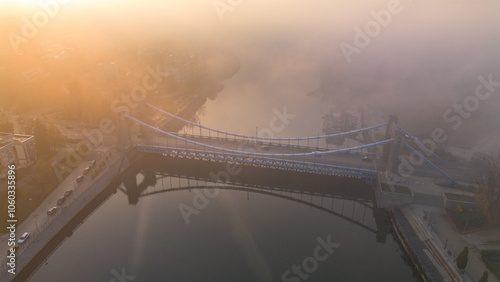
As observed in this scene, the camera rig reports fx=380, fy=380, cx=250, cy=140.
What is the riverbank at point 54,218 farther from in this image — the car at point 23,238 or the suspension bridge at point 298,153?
the suspension bridge at point 298,153

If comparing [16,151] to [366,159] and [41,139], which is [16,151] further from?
[366,159]

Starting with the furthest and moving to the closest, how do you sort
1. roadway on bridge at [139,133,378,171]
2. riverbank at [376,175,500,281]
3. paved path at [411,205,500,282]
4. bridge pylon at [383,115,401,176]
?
1. roadway on bridge at [139,133,378,171]
2. bridge pylon at [383,115,401,176]
3. riverbank at [376,175,500,281]
4. paved path at [411,205,500,282]

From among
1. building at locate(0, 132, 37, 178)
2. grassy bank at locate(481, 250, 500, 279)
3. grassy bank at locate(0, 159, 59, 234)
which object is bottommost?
grassy bank at locate(481, 250, 500, 279)

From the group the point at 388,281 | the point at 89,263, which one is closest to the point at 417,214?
the point at 388,281

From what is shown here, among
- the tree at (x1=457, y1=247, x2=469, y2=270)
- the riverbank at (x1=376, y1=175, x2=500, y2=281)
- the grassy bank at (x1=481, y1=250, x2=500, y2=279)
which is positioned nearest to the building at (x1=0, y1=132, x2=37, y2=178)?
the riverbank at (x1=376, y1=175, x2=500, y2=281)

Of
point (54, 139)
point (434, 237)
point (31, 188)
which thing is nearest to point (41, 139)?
point (54, 139)

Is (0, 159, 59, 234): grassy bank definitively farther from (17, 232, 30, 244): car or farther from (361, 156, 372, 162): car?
(361, 156, 372, 162): car
